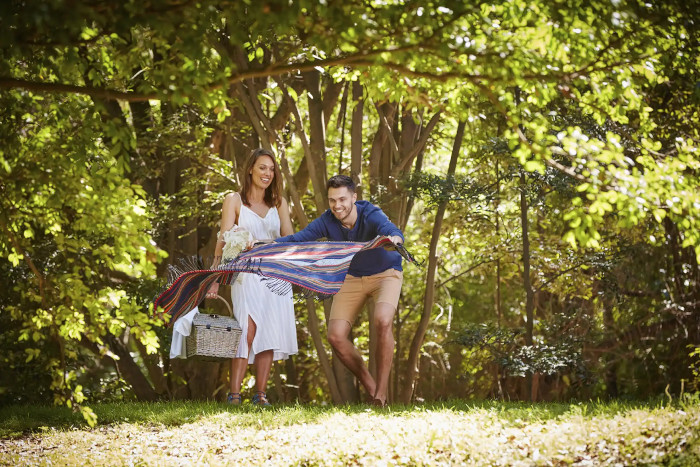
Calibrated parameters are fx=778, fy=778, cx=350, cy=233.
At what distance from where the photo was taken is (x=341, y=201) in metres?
6.42

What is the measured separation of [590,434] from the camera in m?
4.66

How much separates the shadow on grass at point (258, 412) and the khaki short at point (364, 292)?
805mm

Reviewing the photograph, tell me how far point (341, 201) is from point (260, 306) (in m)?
1.27

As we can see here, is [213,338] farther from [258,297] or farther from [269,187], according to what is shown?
[269,187]

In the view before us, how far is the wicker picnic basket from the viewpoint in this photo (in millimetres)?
6387

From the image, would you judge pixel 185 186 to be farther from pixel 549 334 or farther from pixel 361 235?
pixel 549 334

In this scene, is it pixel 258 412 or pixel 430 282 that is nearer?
pixel 258 412

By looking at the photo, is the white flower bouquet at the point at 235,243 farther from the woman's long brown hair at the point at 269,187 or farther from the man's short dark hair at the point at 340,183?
the man's short dark hair at the point at 340,183

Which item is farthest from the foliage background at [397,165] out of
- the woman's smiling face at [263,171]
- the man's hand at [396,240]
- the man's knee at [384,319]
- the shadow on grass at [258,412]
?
the man's knee at [384,319]

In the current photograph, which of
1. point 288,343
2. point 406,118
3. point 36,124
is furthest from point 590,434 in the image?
point 406,118

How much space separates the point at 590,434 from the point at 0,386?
7.04 m

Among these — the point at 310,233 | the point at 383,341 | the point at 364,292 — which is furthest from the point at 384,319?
the point at 310,233

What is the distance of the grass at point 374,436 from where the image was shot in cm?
452

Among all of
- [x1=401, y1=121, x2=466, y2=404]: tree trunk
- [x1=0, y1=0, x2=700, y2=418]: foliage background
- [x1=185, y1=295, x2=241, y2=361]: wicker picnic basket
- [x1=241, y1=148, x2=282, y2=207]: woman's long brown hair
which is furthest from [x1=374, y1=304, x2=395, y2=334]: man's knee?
[x1=401, y1=121, x2=466, y2=404]: tree trunk
